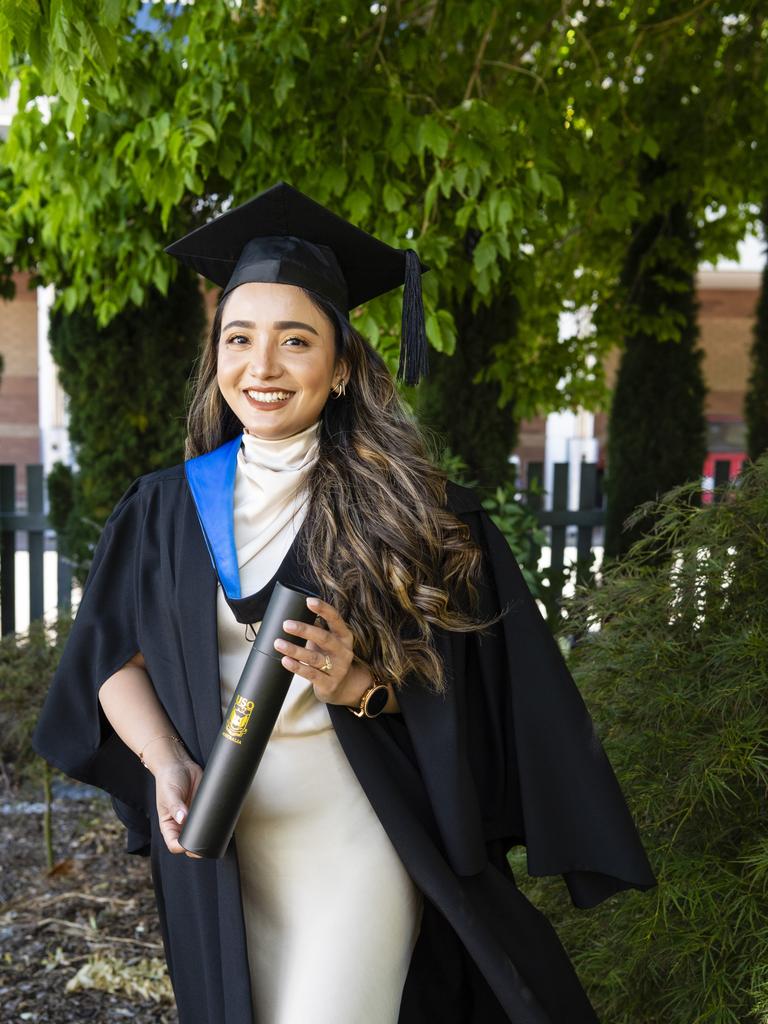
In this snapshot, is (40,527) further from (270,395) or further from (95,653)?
(270,395)

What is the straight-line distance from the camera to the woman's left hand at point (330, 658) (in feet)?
5.10

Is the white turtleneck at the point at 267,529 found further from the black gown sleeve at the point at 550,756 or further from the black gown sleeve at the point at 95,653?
the black gown sleeve at the point at 550,756

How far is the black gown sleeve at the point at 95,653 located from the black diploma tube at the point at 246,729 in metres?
0.41

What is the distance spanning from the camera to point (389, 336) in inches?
140

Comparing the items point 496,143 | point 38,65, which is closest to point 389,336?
point 496,143


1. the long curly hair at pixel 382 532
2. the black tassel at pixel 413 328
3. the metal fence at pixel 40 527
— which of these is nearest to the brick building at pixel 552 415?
the metal fence at pixel 40 527

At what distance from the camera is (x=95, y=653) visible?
192 centimetres

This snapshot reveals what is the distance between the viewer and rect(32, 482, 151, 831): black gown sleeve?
192 centimetres

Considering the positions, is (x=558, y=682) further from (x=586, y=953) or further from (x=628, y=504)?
(x=628, y=504)

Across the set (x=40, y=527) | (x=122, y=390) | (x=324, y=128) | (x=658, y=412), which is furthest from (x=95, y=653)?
(x=658, y=412)

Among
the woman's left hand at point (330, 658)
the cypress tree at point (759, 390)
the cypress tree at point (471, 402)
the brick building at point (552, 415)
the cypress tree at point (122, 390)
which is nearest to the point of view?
the woman's left hand at point (330, 658)

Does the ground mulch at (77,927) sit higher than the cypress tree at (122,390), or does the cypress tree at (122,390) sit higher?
the cypress tree at (122,390)

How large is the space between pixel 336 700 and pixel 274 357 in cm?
58

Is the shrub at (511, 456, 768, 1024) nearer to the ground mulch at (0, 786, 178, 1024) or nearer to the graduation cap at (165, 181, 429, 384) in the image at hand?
the graduation cap at (165, 181, 429, 384)
